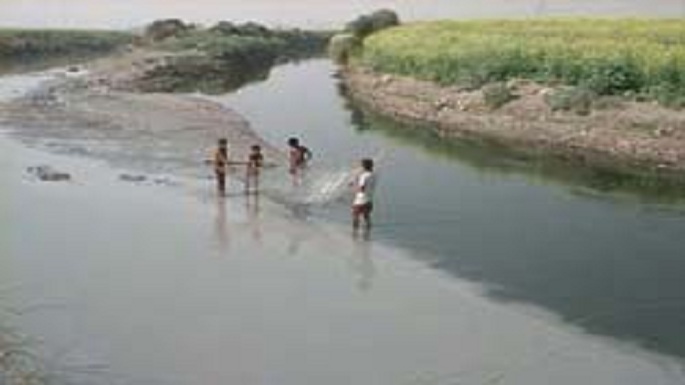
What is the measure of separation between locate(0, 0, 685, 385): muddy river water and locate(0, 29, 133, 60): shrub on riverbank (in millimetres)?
38143

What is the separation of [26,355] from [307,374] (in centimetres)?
363

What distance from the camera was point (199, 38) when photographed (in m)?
69.8

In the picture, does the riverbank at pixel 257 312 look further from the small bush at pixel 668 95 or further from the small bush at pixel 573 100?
the small bush at pixel 573 100

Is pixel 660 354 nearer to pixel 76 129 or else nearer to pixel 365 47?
pixel 76 129

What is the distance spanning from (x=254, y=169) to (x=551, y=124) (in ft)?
43.2

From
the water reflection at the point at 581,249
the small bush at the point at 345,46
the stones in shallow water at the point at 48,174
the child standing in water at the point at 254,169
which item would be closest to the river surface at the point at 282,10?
the small bush at the point at 345,46

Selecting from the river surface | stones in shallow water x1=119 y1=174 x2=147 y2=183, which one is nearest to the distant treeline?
the river surface

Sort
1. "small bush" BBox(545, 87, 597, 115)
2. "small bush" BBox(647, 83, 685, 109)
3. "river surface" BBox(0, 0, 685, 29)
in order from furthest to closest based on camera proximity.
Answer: "river surface" BBox(0, 0, 685, 29)
"small bush" BBox(545, 87, 597, 115)
"small bush" BBox(647, 83, 685, 109)

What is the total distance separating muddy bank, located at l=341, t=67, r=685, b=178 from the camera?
34375mm

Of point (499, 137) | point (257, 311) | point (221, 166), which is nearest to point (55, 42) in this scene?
point (499, 137)

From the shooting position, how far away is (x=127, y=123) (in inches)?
1567

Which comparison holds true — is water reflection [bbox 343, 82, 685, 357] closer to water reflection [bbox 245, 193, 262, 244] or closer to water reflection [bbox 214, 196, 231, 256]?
water reflection [bbox 245, 193, 262, 244]

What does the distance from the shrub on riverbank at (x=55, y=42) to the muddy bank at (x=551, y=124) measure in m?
29.2

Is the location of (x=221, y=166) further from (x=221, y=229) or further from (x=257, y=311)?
(x=257, y=311)
